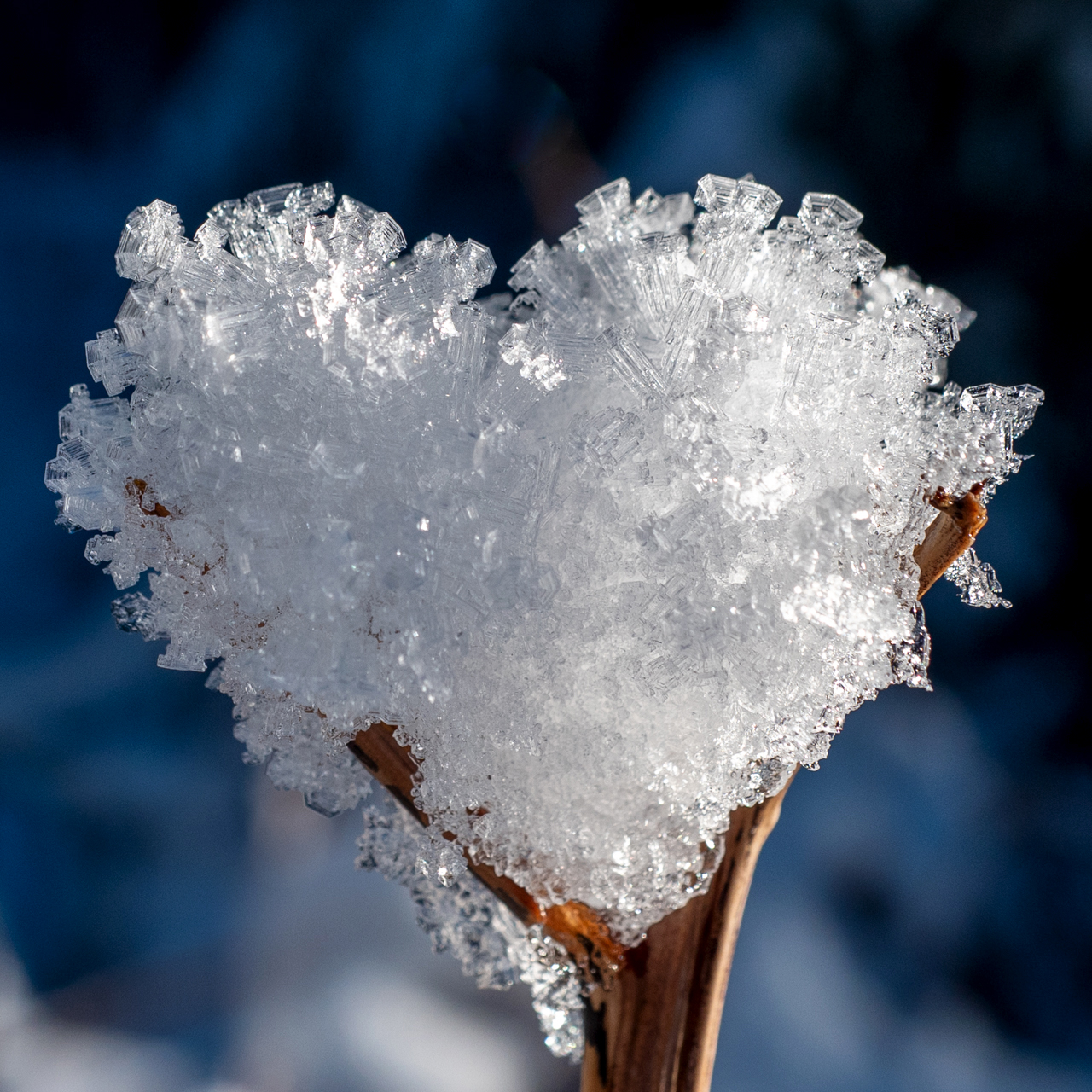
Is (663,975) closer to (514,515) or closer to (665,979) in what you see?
(665,979)

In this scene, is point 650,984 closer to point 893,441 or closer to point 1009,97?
point 893,441

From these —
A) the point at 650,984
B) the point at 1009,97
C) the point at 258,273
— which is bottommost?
the point at 650,984

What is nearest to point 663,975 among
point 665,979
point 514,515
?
point 665,979

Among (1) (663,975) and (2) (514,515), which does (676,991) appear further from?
(2) (514,515)

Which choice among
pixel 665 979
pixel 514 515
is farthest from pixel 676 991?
pixel 514 515

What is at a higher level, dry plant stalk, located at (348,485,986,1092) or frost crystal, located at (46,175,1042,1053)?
frost crystal, located at (46,175,1042,1053)

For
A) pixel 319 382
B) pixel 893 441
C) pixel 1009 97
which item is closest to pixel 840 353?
pixel 893 441
